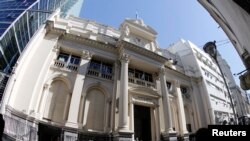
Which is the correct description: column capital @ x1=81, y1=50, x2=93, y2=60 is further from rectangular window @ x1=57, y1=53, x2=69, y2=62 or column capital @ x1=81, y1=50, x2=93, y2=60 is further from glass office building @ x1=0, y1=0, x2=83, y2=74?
glass office building @ x1=0, y1=0, x2=83, y2=74

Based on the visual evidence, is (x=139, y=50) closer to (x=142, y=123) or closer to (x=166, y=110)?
(x=166, y=110)

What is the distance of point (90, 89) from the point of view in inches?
602

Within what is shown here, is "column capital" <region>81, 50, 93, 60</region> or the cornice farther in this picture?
the cornice

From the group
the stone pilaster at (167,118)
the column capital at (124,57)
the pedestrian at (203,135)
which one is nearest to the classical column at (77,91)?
the column capital at (124,57)

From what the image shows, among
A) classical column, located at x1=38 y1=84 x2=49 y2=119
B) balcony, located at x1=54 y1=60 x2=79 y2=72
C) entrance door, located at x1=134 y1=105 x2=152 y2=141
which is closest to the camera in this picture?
classical column, located at x1=38 y1=84 x2=49 y2=119

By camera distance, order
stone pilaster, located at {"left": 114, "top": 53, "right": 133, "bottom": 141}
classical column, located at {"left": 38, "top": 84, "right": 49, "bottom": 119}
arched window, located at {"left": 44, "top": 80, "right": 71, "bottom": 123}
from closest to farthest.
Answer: classical column, located at {"left": 38, "top": 84, "right": 49, "bottom": 119}, stone pilaster, located at {"left": 114, "top": 53, "right": 133, "bottom": 141}, arched window, located at {"left": 44, "top": 80, "right": 71, "bottom": 123}

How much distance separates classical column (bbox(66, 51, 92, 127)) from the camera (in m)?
12.6

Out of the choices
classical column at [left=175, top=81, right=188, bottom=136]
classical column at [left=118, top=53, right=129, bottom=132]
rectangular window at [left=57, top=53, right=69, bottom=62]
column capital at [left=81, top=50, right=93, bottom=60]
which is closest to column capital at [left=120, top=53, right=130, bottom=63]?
classical column at [left=118, top=53, right=129, bottom=132]

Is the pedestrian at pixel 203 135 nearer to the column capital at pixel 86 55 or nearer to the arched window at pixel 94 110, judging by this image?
the arched window at pixel 94 110

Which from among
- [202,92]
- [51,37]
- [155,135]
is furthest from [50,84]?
[202,92]

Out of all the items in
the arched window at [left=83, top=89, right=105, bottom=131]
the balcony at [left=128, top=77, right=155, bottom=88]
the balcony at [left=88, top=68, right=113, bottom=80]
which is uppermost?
the balcony at [left=88, top=68, right=113, bottom=80]

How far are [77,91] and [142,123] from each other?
7.03 m

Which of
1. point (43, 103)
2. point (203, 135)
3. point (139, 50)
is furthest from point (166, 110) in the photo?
point (203, 135)

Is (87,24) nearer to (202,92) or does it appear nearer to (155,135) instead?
(155,135)
